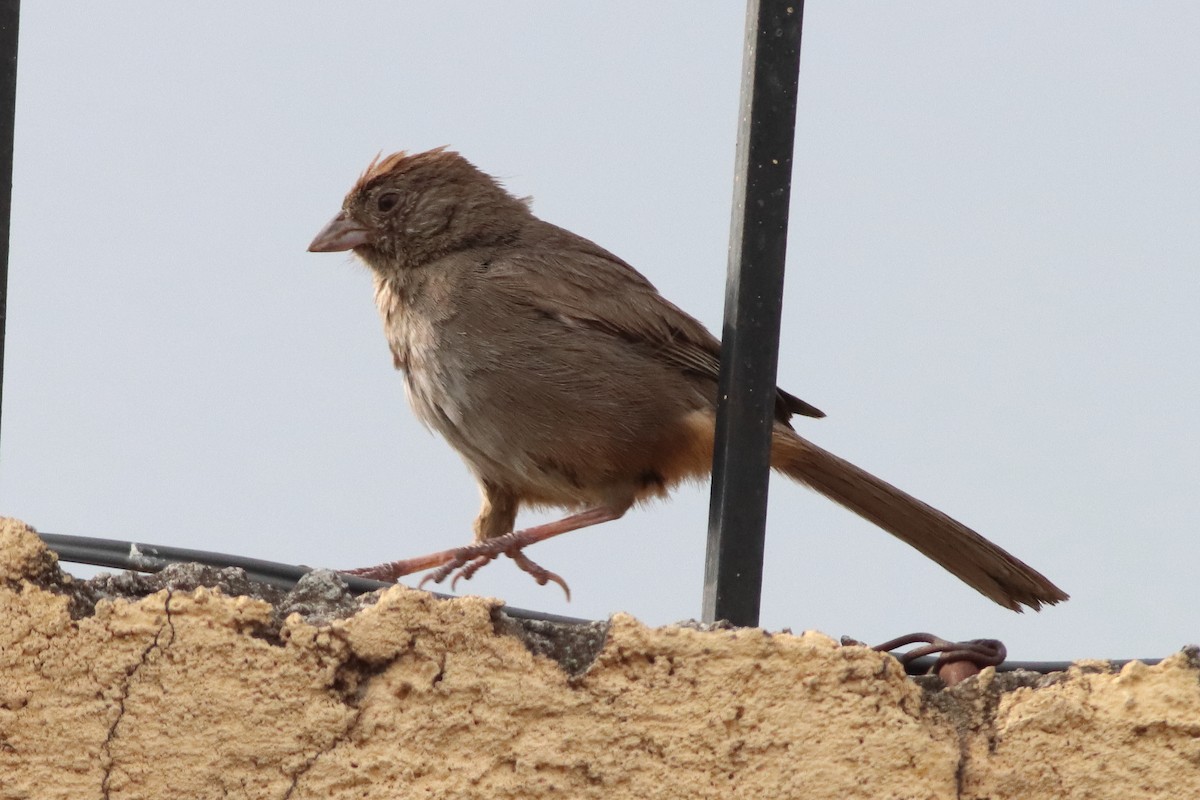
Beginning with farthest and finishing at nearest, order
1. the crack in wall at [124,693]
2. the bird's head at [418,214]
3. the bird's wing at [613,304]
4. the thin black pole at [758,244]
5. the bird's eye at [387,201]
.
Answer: the bird's eye at [387,201], the bird's head at [418,214], the bird's wing at [613,304], the thin black pole at [758,244], the crack in wall at [124,693]

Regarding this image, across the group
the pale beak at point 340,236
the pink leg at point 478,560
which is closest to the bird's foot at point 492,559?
the pink leg at point 478,560

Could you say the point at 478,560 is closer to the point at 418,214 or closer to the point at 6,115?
the point at 418,214

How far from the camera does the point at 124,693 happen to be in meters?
2.71

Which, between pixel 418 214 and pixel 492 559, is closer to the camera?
pixel 492 559

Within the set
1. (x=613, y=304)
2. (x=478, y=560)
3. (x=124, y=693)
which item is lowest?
(x=124, y=693)

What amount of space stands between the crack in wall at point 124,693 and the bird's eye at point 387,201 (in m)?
3.21

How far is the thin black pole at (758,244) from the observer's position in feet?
10.4

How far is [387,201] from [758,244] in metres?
2.88

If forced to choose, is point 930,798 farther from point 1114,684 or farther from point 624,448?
point 624,448

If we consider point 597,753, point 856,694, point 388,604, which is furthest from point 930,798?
point 388,604

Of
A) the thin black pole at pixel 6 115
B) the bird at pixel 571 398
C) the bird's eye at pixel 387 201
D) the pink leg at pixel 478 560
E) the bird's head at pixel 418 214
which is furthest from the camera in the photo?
the bird's eye at pixel 387 201

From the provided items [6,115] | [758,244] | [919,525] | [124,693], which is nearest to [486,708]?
[124,693]

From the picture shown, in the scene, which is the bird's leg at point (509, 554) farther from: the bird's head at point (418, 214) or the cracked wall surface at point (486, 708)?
the cracked wall surface at point (486, 708)

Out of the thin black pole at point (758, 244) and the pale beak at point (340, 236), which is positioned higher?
the pale beak at point (340, 236)
